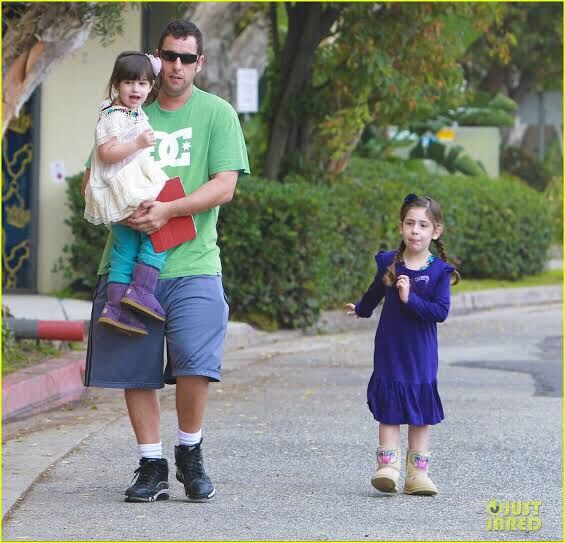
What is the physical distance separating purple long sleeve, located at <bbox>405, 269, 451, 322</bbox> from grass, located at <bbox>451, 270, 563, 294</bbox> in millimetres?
10740

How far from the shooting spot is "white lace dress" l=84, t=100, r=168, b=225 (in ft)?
18.8

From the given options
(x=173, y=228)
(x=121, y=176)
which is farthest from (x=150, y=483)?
(x=121, y=176)

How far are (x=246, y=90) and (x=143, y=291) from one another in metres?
9.54

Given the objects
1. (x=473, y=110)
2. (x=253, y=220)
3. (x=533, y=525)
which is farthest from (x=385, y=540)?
(x=473, y=110)

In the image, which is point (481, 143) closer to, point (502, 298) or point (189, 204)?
point (502, 298)

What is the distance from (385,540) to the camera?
5.35 metres

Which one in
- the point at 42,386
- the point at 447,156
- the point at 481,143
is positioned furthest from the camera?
the point at 481,143

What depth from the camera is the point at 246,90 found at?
1509 cm

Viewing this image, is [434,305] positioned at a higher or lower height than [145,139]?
lower

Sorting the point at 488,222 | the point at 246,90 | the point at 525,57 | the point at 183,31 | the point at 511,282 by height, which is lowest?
the point at 511,282

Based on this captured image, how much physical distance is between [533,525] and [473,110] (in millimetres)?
20490

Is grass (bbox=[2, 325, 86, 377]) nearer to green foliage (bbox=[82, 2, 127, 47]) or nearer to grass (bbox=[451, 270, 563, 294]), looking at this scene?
green foliage (bbox=[82, 2, 127, 47])

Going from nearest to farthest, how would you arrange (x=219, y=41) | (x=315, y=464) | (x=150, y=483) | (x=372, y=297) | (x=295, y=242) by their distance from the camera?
(x=150, y=483)
(x=372, y=297)
(x=315, y=464)
(x=295, y=242)
(x=219, y=41)

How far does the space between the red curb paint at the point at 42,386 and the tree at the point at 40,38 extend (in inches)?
65.9
